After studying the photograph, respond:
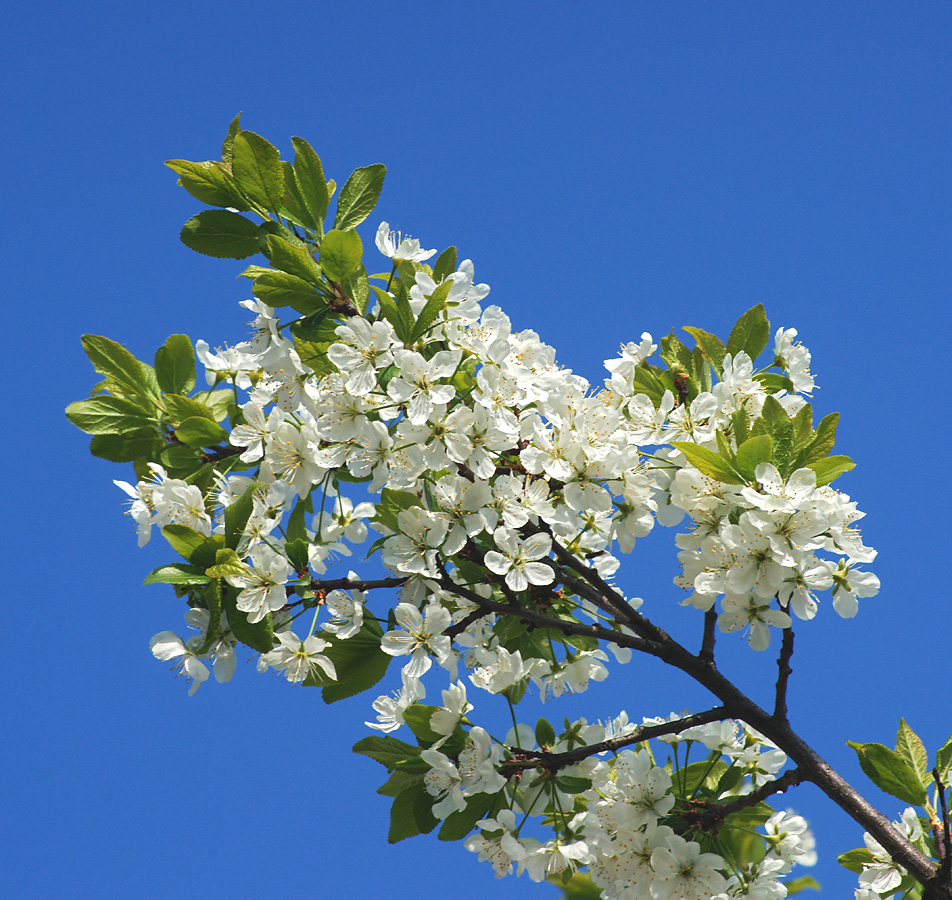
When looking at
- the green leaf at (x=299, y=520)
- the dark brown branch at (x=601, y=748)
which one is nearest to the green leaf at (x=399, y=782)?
the dark brown branch at (x=601, y=748)

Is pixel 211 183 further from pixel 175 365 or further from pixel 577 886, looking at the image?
pixel 577 886

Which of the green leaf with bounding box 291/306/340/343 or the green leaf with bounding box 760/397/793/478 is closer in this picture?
the green leaf with bounding box 760/397/793/478

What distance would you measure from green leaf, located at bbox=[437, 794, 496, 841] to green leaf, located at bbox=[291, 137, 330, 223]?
1.88 m

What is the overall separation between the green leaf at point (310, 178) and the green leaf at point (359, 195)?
2.6 inches

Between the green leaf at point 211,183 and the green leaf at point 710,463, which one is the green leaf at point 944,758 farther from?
the green leaf at point 211,183

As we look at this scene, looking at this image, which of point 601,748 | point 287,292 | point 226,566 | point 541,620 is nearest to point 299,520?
point 226,566

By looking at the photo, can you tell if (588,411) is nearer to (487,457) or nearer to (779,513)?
(487,457)

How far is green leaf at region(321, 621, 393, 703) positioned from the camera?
2.68 meters

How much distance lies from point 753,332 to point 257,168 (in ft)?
5.79

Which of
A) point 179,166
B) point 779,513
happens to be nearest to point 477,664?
point 779,513

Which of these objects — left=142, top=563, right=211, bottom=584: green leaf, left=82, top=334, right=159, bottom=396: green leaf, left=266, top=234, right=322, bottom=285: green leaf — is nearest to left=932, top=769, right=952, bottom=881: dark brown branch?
left=142, top=563, right=211, bottom=584: green leaf

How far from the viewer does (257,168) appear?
2.74 metres

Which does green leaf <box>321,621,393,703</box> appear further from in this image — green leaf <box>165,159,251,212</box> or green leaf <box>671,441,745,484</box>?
green leaf <box>165,159,251,212</box>

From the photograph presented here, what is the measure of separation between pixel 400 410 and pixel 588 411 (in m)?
0.55
